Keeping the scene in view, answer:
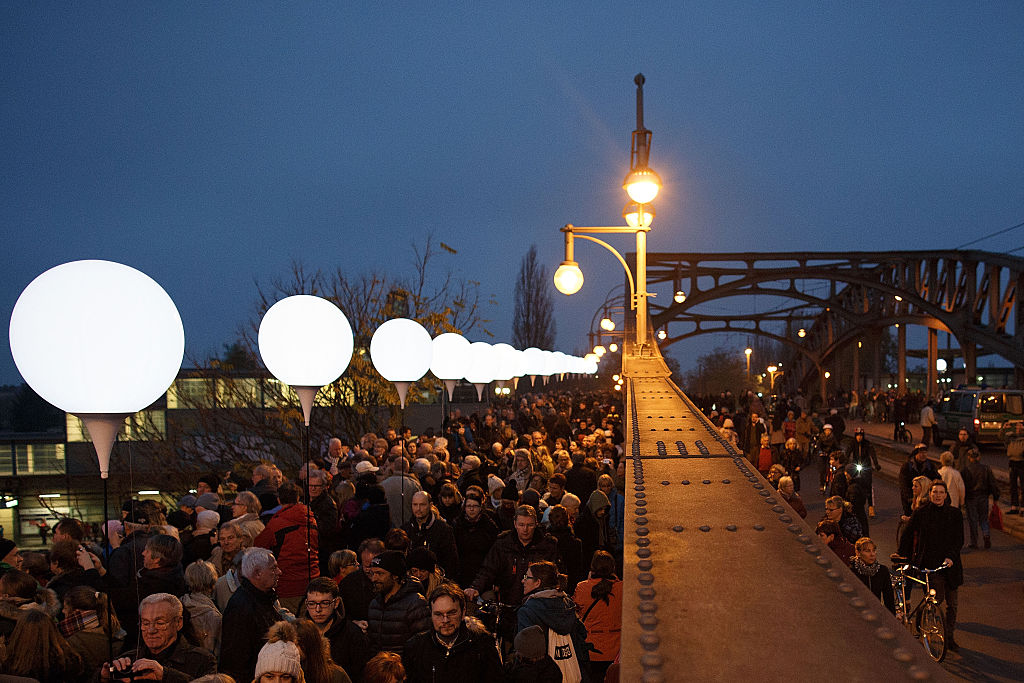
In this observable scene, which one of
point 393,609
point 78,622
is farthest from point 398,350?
point 78,622

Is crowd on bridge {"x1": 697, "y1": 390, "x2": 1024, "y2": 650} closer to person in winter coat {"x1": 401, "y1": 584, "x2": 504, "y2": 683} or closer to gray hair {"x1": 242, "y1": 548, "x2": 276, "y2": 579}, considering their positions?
person in winter coat {"x1": 401, "y1": 584, "x2": 504, "y2": 683}

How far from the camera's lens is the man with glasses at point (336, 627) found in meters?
4.40

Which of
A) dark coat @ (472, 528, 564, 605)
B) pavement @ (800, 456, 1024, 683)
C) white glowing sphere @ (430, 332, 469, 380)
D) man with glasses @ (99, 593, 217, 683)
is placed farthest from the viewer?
white glowing sphere @ (430, 332, 469, 380)

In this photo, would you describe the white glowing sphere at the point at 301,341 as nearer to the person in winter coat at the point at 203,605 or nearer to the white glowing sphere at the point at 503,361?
the person in winter coat at the point at 203,605

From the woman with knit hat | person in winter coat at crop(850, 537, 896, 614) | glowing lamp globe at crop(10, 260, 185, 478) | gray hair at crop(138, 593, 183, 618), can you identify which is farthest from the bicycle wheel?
glowing lamp globe at crop(10, 260, 185, 478)

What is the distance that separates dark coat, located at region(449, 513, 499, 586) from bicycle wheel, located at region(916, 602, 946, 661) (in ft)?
14.5

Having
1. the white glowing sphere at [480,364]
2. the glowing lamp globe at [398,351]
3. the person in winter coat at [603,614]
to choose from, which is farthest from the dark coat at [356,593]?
the white glowing sphere at [480,364]

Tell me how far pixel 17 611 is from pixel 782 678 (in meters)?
4.92

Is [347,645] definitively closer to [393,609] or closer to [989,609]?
Result: [393,609]

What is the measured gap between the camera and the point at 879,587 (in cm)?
662

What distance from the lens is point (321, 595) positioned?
4.40 metres

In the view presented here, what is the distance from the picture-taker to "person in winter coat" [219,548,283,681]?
174 inches

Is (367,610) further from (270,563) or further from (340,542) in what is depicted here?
(340,542)

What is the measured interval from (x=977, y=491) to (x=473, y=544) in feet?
29.5
